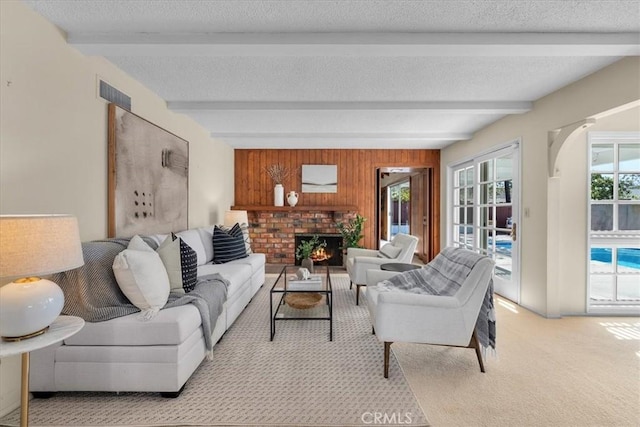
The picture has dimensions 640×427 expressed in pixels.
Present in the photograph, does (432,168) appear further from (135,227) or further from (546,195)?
(135,227)

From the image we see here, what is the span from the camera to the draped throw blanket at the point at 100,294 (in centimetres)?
179

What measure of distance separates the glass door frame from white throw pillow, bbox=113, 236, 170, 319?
3.88 metres

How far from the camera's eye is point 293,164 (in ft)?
19.8

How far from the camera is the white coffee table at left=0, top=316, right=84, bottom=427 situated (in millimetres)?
1214

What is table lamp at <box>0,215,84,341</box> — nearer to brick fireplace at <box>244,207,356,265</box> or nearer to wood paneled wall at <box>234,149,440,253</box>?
brick fireplace at <box>244,207,356,265</box>

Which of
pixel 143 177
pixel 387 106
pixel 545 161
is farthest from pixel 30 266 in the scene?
pixel 545 161

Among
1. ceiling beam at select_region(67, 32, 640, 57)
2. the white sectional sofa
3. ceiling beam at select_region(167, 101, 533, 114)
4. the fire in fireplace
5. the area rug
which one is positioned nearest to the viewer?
the area rug

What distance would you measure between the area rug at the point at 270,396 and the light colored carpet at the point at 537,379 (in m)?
0.20

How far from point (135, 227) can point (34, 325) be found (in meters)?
1.58

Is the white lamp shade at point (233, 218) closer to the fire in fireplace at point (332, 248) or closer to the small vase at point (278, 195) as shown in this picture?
the small vase at point (278, 195)

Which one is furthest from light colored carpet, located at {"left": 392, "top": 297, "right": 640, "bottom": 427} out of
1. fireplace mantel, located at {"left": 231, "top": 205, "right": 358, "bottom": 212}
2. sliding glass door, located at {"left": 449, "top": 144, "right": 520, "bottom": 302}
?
fireplace mantel, located at {"left": 231, "top": 205, "right": 358, "bottom": 212}

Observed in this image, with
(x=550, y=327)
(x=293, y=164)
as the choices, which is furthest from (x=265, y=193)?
(x=550, y=327)

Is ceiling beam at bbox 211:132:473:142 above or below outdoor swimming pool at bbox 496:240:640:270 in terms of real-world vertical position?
above

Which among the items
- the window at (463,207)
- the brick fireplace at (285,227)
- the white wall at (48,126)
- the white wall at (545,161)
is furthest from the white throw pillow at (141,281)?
the window at (463,207)
